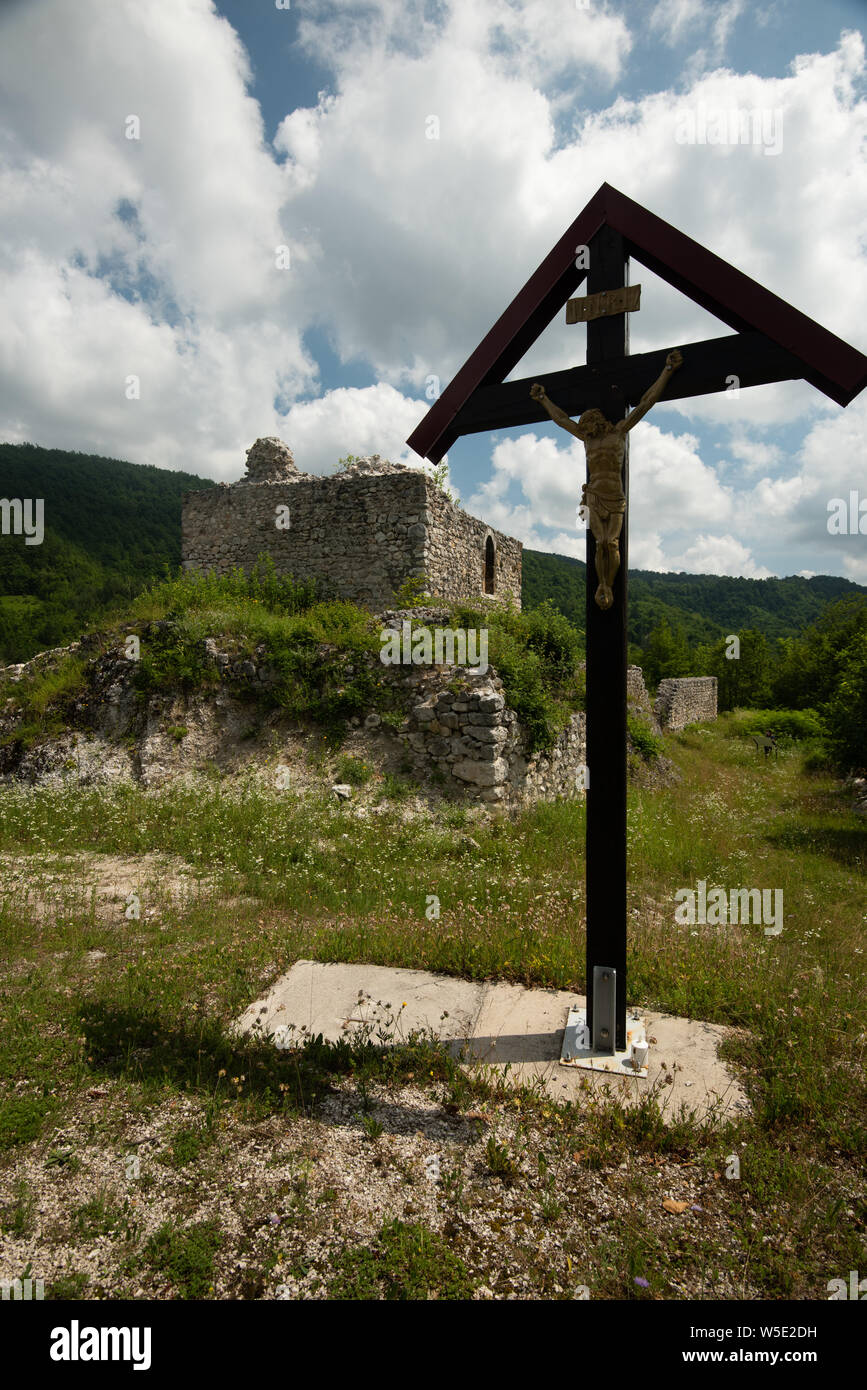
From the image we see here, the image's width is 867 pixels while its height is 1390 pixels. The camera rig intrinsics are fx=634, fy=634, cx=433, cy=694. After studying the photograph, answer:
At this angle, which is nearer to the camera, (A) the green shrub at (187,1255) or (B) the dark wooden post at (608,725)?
(A) the green shrub at (187,1255)

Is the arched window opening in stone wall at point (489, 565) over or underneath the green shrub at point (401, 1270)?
over

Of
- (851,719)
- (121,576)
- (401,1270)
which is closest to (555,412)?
(401,1270)

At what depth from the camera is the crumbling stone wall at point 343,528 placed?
13703 mm

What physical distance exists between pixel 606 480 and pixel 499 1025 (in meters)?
3.26

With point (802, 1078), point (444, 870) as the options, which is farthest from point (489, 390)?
point (444, 870)

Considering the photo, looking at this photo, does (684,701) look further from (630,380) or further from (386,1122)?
(386,1122)

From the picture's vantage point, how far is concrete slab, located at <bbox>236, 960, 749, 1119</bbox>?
3.29 meters

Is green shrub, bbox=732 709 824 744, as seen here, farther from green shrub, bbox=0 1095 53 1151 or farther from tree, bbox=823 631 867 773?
green shrub, bbox=0 1095 53 1151

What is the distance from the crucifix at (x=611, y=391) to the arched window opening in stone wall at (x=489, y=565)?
41.8 feet

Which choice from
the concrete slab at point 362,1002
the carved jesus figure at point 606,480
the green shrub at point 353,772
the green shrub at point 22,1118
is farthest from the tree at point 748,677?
the green shrub at point 22,1118

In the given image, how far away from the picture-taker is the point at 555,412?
12.0 ft

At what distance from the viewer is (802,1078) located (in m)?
3.28

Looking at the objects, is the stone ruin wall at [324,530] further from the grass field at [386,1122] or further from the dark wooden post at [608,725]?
the dark wooden post at [608,725]

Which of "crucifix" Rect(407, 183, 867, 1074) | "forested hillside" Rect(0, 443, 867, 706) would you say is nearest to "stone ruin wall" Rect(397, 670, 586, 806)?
"crucifix" Rect(407, 183, 867, 1074)
